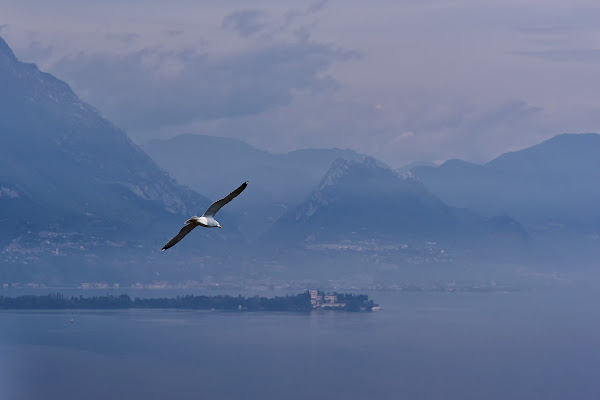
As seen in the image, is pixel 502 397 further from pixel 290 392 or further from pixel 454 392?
pixel 290 392

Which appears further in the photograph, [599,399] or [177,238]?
[599,399]

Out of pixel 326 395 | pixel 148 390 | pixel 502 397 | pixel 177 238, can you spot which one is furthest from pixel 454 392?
pixel 177 238

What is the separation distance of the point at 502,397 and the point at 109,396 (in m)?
69.5

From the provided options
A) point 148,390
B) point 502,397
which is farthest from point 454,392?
point 148,390

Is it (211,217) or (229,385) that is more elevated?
(211,217)

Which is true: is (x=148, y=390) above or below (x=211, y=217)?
below

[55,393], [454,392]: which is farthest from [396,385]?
[55,393]

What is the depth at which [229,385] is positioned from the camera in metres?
200

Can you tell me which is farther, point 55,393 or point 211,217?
point 55,393

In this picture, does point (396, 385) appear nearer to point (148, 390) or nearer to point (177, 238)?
point (148, 390)

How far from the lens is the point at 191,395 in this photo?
18812 centimetres

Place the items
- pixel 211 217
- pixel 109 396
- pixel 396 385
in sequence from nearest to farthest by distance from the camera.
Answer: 1. pixel 211 217
2. pixel 109 396
3. pixel 396 385

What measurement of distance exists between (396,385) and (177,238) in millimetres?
140915

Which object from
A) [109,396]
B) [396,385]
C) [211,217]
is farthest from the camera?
[396,385]
